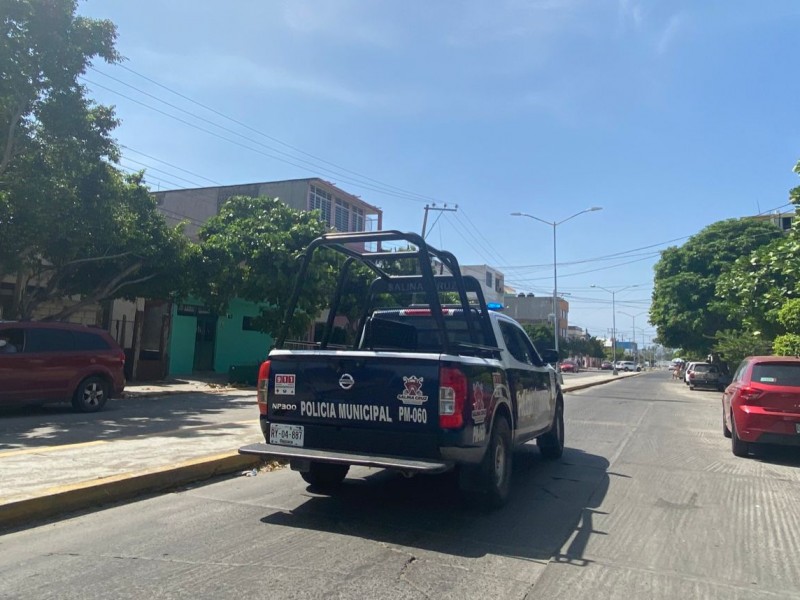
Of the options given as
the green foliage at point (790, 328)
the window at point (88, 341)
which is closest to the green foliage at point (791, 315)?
the green foliage at point (790, 328)

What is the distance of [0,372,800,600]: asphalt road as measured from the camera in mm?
4195

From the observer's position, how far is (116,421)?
39.6ft

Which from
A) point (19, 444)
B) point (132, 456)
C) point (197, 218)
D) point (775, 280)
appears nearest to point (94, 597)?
point (132, 456)

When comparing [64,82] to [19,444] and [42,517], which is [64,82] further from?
[42,517]

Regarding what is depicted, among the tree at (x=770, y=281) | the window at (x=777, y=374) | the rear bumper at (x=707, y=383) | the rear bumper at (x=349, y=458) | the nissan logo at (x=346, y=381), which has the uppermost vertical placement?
the tree at (x=770, y=281)

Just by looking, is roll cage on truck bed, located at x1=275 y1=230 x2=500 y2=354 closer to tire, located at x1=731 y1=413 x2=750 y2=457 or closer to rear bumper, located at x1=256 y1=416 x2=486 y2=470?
rear bumper, located at x1=256 y1=416 x2=486 y2=470

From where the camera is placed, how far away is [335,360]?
18.7 feet

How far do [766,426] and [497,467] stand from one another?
5494 mm

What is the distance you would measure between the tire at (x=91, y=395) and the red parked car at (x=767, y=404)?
11855 millimetres

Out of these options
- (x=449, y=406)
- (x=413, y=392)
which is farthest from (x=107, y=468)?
(x=449, y=406)

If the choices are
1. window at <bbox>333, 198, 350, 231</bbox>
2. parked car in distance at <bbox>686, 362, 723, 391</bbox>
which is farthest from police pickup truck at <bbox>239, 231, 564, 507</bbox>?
parked car in distance at <bbox>686, 362, 723, 391</bbox>

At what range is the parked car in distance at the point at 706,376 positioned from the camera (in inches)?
1373

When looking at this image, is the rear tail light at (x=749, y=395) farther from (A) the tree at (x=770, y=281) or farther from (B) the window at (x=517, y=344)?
(A) the tree at (x=770, y=281)

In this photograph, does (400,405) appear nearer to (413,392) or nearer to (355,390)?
(413,392)
